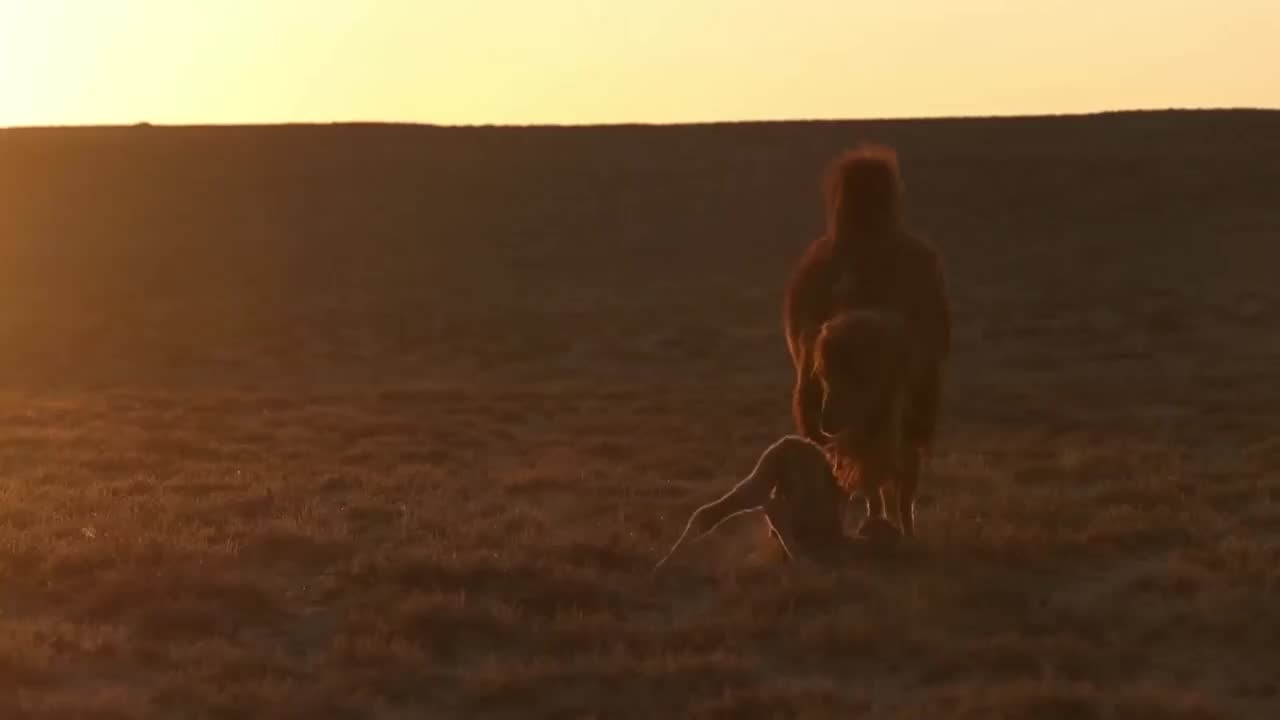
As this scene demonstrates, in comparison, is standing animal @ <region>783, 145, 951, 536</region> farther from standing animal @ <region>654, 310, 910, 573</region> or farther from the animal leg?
the animal leg

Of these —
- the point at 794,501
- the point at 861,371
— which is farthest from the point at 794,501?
the point at 861,371

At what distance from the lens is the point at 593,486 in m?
11.4

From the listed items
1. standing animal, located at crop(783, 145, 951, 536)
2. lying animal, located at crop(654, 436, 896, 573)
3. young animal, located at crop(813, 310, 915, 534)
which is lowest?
lying animal, located at crop(654, 436, 896, 573)

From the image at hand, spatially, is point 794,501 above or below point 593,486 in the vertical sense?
below

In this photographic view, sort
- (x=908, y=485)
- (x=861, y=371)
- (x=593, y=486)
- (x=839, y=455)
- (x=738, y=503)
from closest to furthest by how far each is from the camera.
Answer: (x=861, y=371)
(x=839, y=455)
(x=738, y=503)
(x=908, y=485)
(x=593, y=486)

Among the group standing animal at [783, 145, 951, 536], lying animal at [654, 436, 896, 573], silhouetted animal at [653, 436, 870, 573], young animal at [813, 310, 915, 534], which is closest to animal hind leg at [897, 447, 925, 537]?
standing animal at [783, 145, 951, 536]

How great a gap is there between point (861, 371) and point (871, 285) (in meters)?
0.59

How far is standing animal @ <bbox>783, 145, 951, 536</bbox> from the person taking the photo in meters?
7.61

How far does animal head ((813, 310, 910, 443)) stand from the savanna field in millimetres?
724

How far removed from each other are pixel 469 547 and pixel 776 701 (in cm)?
345

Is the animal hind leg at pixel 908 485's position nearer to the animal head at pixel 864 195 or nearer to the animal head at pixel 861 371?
the animal head at pixel 861 371

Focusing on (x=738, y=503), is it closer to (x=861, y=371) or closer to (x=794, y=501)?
(x=794, y=501)

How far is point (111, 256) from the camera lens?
1841 inches

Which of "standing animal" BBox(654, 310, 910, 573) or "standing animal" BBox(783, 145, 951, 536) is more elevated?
"standing animal" BBox(783, 145, 951, 536)
